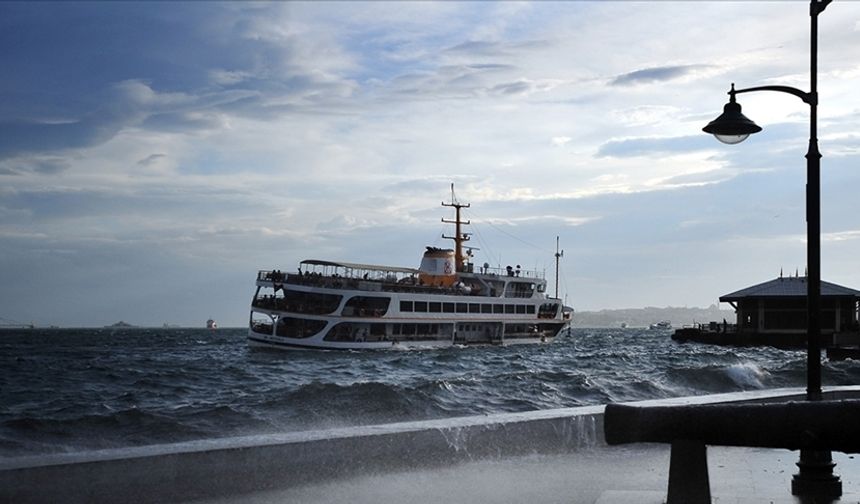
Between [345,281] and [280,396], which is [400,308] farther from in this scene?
[280,396]

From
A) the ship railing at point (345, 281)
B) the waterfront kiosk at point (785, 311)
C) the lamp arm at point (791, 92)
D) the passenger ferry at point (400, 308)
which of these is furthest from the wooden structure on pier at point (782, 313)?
the lamp arm at point (791, 92)

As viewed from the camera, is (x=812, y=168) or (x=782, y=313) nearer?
(x=812, y=168)

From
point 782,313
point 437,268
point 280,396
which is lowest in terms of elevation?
point 280,396

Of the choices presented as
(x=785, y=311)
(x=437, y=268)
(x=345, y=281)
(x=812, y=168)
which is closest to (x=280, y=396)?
(x=812, y=168)

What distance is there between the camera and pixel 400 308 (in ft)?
191

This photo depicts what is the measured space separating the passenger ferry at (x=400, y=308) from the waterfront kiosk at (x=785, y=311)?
17.9 metres

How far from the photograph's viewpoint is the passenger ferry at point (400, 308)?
55188 millimetres

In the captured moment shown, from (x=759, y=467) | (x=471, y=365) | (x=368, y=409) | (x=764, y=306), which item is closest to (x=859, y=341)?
(x=764, y=306)

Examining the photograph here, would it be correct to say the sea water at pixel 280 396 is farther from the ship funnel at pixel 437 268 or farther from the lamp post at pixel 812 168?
the ship funnel at pixel 437 268

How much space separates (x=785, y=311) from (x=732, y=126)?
7086 cm

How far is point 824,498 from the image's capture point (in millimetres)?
7051

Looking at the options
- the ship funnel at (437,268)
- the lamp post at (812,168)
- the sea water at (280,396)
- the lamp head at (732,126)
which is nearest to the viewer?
the lamp post at (812,168)

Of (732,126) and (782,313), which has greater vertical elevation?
(732,126)

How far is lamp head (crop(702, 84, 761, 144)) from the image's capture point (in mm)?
8859
